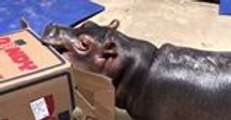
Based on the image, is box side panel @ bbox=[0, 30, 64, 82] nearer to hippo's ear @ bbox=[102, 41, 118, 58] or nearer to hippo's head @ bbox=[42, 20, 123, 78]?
hippo's head @ bbox=[42, 20, 123, 78]

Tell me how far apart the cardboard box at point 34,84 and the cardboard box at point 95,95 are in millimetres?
102

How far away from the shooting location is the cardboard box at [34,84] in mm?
1233

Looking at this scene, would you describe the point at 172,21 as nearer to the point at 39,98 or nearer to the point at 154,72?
the point at 154,72

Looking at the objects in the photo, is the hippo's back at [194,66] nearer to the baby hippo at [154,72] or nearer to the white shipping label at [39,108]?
the baby hippo at [154,72]

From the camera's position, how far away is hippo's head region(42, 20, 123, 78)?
151 cm

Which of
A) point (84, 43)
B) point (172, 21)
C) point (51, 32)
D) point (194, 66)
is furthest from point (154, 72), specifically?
point (172, 21)

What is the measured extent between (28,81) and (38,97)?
0.06 meters

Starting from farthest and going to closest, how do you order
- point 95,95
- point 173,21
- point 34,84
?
1. point 173,21
2. point 95,95
3. point 34,84

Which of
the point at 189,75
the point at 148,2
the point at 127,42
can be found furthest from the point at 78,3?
the point at 189,75

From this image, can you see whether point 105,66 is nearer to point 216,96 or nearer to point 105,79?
point 105,79

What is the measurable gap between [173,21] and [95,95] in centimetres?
104

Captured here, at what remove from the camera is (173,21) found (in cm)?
238

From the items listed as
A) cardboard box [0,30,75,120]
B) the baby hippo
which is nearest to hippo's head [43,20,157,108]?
the baby hippo

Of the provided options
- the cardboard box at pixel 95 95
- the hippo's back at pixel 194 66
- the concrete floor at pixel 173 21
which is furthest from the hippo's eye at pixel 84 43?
the concrete floor at pixel 173 21
